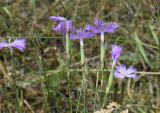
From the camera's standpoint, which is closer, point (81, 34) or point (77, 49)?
Answer: point (81, 34)

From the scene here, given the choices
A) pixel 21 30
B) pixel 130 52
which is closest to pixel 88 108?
pixel 130 52

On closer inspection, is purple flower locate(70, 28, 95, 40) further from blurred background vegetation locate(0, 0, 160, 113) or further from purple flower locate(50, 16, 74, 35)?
blurred background vegetation locate(0, 0, 160, 113)

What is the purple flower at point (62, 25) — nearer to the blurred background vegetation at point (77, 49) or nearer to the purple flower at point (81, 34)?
the purple flower at point (81, 34)

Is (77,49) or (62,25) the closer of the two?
(62,25)

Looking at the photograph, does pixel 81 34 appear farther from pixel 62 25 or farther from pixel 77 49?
pixel 77 49

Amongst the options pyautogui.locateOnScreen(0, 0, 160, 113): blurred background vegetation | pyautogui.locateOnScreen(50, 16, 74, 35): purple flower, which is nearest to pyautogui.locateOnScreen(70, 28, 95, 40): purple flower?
pyautogui.locateOnScreen(50, 16, 74, 35): purple flower

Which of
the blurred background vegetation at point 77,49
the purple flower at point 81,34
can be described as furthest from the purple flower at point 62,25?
the blurred background vegetation at point 77,49

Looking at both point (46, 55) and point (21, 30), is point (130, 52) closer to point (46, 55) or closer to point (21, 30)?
point (46, 55)

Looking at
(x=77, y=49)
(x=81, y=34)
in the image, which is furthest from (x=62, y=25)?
(x=77, y=49)
